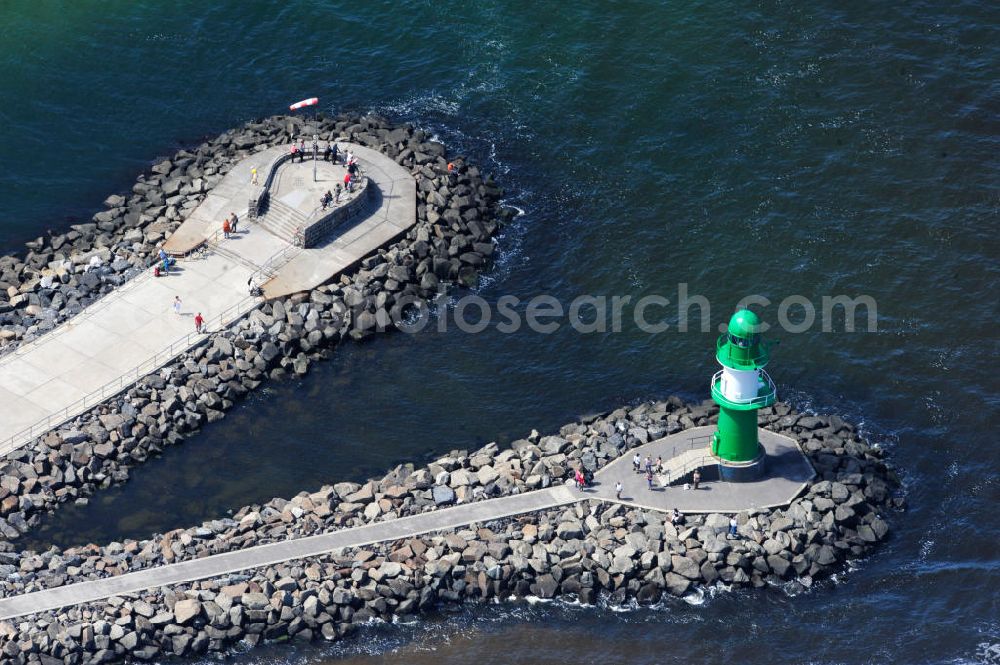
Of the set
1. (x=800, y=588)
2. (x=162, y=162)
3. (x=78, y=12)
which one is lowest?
(x=800, y=588)

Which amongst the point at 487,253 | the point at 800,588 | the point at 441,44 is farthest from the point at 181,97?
the point at 800,588

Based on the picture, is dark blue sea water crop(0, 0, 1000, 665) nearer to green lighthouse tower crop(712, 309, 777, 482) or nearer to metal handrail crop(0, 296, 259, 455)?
metal handrail crop(0, 296, 259, 455)

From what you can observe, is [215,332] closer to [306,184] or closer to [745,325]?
[306,184]

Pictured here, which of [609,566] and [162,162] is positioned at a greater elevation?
[162,162]

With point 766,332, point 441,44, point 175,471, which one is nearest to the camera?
point 175,471

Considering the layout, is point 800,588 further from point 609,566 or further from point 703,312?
point 703,312

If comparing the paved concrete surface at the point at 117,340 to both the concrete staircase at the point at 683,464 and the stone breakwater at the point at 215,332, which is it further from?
the concrete staircase at the point at 683,464

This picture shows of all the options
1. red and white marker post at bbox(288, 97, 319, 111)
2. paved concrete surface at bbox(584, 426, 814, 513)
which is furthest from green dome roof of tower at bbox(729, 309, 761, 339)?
red and white marker post at bbox(288, 97, 319, 111)
